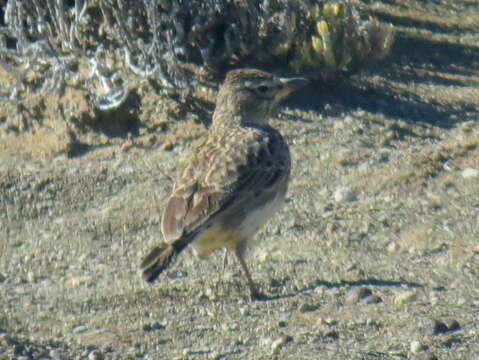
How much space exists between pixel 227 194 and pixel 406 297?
120cm

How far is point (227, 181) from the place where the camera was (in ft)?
21.7

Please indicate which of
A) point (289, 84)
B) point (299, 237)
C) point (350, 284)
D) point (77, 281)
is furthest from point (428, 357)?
point (289, 84)

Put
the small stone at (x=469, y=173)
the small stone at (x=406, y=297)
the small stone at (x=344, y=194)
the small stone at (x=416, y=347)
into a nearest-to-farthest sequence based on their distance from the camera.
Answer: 1. the small stone at (x=416, y=347)
2. the small stone at (x=406, y=297)
3. the small stone at (x=344, y=194)
4. the small stone at (x=469, y=173)

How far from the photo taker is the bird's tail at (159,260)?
6066 mm

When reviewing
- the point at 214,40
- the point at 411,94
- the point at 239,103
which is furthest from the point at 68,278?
the point at 411,94

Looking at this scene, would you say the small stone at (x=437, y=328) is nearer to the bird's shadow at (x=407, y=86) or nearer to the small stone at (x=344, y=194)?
the small stone at (x=344, y=194)

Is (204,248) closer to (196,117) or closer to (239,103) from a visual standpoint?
(239,103)

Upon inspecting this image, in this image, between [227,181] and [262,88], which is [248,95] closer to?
[262,88]

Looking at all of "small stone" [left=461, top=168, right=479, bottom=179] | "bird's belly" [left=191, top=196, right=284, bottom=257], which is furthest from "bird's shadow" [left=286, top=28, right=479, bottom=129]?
"bird's belly" [left=191, top=196, right=284, bottom=257]

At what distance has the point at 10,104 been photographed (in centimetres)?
963

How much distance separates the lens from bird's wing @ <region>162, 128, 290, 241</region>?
6.28 meters

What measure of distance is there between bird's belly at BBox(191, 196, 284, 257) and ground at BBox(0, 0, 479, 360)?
1.12ft

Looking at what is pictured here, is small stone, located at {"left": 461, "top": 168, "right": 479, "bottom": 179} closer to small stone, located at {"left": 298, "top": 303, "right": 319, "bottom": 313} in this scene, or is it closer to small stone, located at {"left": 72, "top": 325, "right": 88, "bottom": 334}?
small stone, located at {"left": 298, "top": 303, "right": 319, "bottom": 313}

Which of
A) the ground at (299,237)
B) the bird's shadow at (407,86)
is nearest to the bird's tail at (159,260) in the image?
the ground at (299,237)
